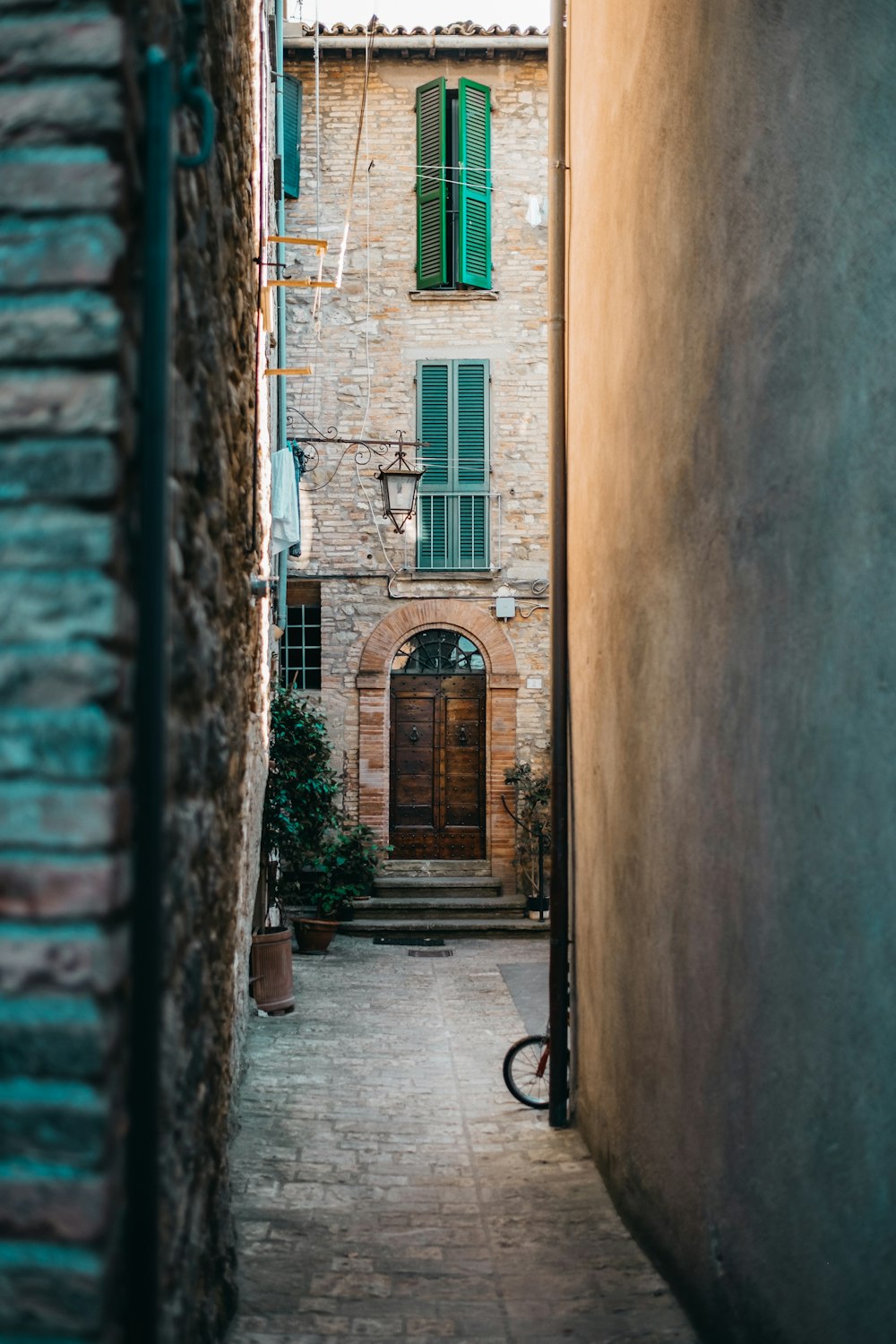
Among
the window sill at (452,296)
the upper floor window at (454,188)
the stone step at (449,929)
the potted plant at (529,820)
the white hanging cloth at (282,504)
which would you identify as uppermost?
the upper floor window at (454,188)

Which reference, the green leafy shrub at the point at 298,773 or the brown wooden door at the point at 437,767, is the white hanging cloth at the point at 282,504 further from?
the brown wooden door at the point at 437,767

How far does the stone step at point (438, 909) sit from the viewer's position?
1340 centimetres

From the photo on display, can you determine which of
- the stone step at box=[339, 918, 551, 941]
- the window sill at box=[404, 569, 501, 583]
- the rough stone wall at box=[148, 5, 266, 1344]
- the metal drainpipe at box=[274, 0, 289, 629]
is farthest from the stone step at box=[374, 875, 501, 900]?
the rough stone wall at box=[148, 5, 266, 1344]

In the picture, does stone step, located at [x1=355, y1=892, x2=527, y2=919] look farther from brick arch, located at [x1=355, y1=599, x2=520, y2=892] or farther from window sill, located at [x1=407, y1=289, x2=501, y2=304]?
window sill, located at [x1=407, y1=289, x2=501, y2=304]

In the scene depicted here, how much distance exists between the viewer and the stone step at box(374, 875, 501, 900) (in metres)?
13.9

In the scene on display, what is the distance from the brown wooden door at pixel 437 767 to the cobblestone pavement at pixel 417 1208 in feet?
20.3

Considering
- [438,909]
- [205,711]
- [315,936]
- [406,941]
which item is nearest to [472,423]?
[438,909]

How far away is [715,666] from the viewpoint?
3.72m

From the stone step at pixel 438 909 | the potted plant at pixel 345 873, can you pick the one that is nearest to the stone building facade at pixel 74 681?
the potted plant at pixel 345 873

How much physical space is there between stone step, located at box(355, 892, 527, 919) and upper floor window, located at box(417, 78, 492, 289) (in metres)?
7.34

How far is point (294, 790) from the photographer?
471 inches

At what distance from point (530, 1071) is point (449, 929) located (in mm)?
6265

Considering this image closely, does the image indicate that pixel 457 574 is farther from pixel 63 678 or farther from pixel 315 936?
pixel 63 678

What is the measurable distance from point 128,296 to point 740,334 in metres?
2.11
